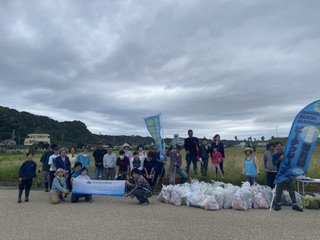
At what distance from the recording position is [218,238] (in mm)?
4707

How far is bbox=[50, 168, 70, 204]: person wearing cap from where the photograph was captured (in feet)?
25.5

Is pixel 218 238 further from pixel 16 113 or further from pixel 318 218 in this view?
pixel 16 113

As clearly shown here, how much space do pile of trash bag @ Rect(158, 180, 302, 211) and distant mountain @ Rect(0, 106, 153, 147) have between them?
6221cm

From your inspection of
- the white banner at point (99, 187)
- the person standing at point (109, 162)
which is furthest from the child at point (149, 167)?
the white banner at point (99, 187)


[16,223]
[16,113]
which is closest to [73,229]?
[16,223]

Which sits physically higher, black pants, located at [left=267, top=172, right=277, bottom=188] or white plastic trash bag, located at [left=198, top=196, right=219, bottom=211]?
black pants, located at [left=267, top=172, right=277, bottom=188]

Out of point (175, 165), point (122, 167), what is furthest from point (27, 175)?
point (175, 165)

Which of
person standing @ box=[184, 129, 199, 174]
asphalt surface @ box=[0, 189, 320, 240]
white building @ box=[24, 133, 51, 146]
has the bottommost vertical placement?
asphalt surface @ box=[0, 189, 320, 240]

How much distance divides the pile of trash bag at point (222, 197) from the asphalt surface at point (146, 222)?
23 centimetres

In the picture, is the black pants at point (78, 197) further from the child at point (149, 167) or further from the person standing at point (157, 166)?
the person standing at point (157, 166)

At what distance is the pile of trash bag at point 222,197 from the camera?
698 cm

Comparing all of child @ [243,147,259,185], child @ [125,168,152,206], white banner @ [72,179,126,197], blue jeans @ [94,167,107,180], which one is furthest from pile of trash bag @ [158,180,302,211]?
blue jeans @ [94,167,107,180]

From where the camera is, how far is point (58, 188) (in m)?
7.89

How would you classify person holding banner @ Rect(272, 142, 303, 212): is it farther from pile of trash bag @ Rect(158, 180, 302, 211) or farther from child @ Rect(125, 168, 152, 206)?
child @ Rect(125, 168, 152, 206)
